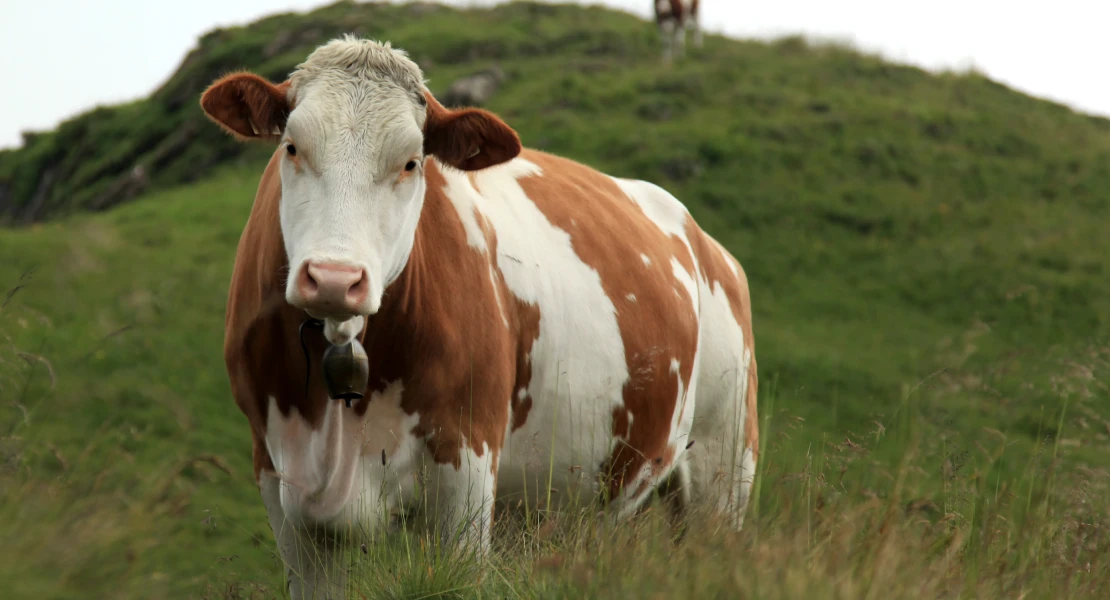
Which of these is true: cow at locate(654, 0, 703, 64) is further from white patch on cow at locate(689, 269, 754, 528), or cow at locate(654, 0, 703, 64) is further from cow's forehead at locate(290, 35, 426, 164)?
cow's forehead at locate(290, 35, 426, 164)

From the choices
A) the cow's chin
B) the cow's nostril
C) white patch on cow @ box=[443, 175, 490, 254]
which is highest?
the cow's nostril

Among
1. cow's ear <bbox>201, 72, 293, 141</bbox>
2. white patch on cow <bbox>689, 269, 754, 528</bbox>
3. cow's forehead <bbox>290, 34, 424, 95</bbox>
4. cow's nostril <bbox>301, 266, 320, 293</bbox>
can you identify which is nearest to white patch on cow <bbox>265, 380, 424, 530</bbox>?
cow's nostril <bbox>301, 266, 320, 293</bbox>

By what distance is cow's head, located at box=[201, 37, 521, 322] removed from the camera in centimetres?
344

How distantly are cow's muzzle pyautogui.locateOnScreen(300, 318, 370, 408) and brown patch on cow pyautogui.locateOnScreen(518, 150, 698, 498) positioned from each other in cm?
175

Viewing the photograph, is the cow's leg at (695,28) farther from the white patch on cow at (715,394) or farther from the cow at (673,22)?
the white patch on cow at (715,394)

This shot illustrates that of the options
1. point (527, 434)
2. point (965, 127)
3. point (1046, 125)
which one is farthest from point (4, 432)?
point (1046, 125)

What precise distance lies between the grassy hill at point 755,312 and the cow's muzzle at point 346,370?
50 centimetres

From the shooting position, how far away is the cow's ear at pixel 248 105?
398 cm

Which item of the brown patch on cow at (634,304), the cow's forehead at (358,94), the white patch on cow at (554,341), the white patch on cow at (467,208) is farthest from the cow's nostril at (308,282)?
the brown patch on cow at (634,304)

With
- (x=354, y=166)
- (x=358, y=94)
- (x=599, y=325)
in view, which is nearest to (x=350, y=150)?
(x=354, y=166)

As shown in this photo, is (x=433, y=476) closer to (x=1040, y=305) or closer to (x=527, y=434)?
(x=527, y=434)

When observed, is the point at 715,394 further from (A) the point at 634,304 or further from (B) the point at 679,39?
(B) the point at 679,39

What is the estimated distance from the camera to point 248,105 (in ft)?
13.3

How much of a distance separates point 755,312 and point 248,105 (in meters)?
14.2
